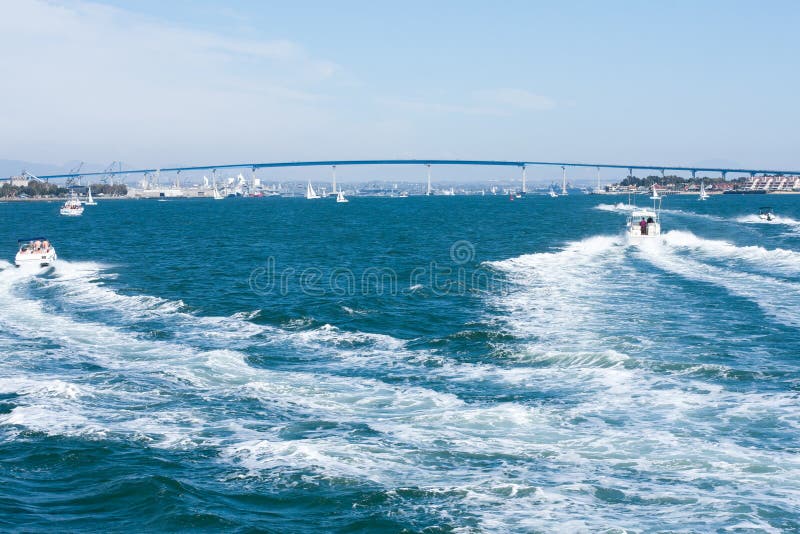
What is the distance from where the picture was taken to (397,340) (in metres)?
30.0

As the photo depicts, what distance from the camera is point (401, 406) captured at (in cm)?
2083

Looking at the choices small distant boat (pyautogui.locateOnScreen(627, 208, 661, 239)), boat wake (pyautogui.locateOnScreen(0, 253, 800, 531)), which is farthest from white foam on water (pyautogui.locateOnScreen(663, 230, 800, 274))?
boat wake (pyautogui.locateOnScreen(0, 253, 800, 531))

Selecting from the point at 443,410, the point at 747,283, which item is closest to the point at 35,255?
the point at 443,410

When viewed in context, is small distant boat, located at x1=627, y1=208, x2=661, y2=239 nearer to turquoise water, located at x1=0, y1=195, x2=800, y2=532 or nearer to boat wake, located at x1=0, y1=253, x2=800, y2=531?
turquoise water, located at x1=0, y1=195, x2=800, y2=532

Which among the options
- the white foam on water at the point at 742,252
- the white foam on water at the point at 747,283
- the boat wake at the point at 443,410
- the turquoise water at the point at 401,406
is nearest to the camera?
the turquoise water at the point at 401,406

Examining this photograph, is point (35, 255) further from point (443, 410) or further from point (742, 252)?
point (742, 252)

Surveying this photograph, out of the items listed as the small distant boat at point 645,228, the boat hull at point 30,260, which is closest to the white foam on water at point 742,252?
the small distant boat at point 645,228

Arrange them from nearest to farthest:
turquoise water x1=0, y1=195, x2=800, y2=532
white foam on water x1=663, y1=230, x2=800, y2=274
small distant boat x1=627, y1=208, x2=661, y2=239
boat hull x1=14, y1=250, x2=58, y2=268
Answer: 1. turquoise water x1=0, y1=195, x2=800, y2=532
2. white foam on water x1=663, y1=230, x2=800, y2=274
3. boat hull x1=14, y1=250, x2=58, y2=268
4. small distant boat x1=627, y1=208, x2=661, y2=239

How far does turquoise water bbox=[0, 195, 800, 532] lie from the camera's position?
1433 centimetres

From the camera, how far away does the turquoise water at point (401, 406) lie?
14.3m

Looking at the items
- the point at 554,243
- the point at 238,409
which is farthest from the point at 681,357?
the point at 554,243

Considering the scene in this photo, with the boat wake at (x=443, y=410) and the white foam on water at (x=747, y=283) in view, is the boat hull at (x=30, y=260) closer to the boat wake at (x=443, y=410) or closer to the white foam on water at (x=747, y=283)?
the boat wake at (x=443, y=410)

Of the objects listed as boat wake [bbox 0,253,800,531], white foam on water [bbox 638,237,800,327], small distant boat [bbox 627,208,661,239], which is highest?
small distant boat [bbox 627,208,661,239]

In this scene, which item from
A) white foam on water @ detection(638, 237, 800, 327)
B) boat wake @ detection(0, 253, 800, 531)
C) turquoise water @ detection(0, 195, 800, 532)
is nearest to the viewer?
turquoise water @ detection(0, 195, 800, 532)
